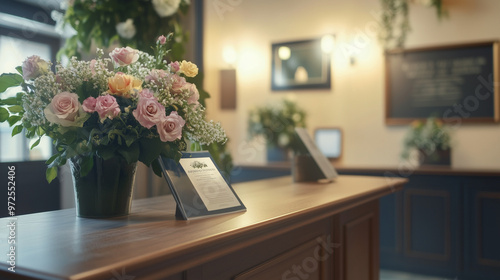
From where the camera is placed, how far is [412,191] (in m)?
3.80

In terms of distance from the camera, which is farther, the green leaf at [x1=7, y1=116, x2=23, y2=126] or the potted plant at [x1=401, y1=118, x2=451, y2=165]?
the potted plant at [x1=401, y1=118, x2=451, y2=165]

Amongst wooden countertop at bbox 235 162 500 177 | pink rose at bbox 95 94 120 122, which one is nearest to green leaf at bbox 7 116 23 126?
pink rose at bbox 95 94 120 122

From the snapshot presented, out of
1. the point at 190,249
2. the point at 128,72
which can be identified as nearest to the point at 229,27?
the point at 128,72

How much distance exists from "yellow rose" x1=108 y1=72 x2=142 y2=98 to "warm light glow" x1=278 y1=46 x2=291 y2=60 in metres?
3.78

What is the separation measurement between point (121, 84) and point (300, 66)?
374cm

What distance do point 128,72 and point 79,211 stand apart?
1.39ft

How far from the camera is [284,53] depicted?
493 centimetres

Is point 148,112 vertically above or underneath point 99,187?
above

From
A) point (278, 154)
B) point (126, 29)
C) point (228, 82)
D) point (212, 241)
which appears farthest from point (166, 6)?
point (228, 82)

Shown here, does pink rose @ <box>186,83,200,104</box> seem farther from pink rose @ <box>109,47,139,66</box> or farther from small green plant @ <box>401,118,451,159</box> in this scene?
small green plant @ <box>401,118,451,159</box>

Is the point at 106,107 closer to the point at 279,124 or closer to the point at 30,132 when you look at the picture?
the point at 30,132

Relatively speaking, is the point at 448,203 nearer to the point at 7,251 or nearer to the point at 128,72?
the point at 128,72

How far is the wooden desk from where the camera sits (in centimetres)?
85

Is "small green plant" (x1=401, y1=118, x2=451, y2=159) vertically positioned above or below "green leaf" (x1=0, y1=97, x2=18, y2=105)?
below
